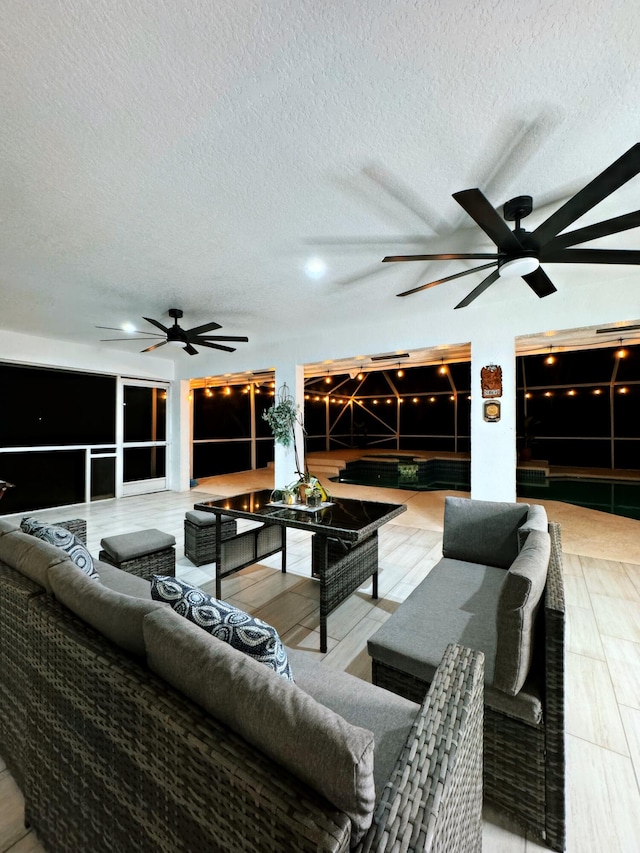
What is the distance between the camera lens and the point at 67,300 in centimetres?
417

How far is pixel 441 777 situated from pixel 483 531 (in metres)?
1.86

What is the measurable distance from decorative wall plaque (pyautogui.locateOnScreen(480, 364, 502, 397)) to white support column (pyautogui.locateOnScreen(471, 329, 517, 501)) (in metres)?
0.04

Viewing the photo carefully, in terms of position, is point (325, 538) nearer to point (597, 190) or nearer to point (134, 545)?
point (134, 545)

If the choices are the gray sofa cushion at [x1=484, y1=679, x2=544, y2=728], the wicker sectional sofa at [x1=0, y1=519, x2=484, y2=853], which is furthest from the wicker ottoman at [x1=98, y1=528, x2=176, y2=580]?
the gray sofa cushion at [x1=484, y1=679, x2=544, y2=728]

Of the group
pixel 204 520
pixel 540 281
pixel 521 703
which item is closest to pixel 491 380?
pixel 540 281

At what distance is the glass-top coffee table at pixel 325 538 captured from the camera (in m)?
2.25

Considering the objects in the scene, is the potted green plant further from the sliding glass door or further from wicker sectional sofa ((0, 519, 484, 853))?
the sliding glass door

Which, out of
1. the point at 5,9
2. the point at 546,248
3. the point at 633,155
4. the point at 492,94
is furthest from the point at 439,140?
the point at 5,9

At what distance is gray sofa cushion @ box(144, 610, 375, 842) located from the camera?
1.96 feet

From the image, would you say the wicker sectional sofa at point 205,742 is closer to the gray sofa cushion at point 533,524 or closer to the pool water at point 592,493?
the gray sofa cushion at point 533,524

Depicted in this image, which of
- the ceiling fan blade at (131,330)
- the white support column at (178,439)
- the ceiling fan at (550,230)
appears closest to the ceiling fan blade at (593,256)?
the ceiling fan at (550,230)

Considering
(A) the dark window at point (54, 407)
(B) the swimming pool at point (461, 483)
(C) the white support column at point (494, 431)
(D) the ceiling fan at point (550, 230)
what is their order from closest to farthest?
1. (D) the ceiling fan at point (550, 230)
2. (C) the white support column at point (494, 431)
3. (A) the dark window at point (54, 407)
4. (B) the swimming pool at point (461, 483)

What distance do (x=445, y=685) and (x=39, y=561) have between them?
59.1 inches

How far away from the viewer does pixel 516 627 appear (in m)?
1.24
